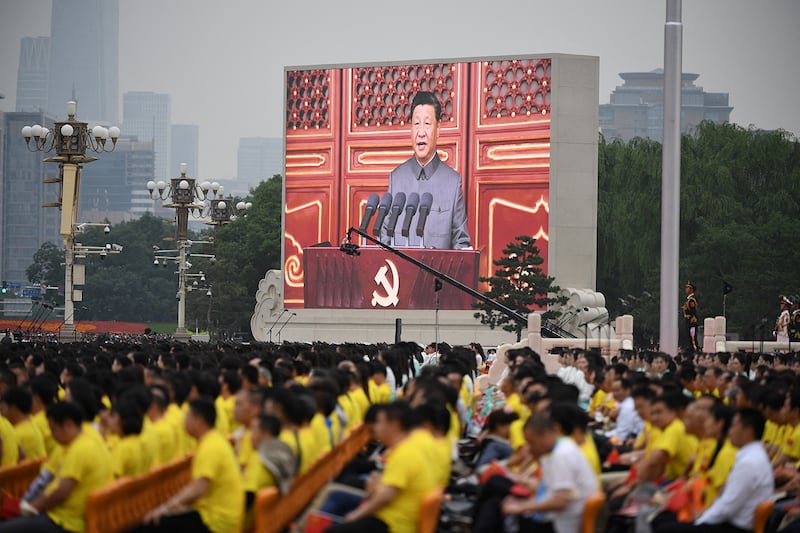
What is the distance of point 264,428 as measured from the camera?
9.77 m

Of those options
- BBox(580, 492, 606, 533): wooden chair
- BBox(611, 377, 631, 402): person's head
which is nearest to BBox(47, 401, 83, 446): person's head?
BBox(580, 492, 606, 533): wooden chair

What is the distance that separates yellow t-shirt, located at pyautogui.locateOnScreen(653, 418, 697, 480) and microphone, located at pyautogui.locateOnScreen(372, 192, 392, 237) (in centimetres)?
4276

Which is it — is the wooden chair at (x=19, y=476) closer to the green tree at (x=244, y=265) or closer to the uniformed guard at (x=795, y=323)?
the uniformed guard at (x=795, y=323)

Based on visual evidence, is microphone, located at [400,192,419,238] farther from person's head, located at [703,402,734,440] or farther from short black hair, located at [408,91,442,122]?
person's head, located at [703,402,734,440]

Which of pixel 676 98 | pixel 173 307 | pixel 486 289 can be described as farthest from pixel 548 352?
pixel 173 307

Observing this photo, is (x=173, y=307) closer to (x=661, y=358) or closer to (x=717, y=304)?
(x=717, y=304)

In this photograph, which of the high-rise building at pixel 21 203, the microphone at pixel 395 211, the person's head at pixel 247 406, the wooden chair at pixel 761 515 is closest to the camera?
the wooden chair at pixel 761 515

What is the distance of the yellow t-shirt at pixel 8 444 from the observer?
11094 millimetres

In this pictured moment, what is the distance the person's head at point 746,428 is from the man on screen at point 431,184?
42689 millimetres

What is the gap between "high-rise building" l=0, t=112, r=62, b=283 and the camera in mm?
156250

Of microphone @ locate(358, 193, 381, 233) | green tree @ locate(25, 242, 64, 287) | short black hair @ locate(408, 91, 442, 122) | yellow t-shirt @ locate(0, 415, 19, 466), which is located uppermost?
short black hair @ locate(408, 91, 442, 122)

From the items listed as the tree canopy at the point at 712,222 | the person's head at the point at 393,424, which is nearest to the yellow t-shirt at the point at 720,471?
the person's head at the point at 393,424

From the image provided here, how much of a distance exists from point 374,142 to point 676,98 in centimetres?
3140

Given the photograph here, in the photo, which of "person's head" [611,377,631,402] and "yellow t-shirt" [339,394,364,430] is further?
"person's head" [611,377,631,402]
